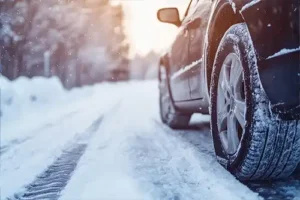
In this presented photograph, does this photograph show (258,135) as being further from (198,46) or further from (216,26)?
(198,46)

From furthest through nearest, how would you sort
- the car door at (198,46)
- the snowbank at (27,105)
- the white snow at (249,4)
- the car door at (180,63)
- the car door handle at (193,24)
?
1. the snowbank at (27,105)
2. the car door at (180,63)
3. the car door handle at (193,24)
4. the car door at (198,46)
5. the white snow at (249,4)

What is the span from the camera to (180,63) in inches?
169

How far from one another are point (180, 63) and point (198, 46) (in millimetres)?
1016

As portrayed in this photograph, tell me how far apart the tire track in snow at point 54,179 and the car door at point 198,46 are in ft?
4.17

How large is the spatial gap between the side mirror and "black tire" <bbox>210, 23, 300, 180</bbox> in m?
2.38

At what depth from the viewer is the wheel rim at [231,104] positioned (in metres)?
2.31

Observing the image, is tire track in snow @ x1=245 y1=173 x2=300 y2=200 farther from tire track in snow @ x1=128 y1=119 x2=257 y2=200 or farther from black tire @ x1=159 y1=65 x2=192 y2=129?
black tire @ x1=159 y1=65 x2=192 y2=129

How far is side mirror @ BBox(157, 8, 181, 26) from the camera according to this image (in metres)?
4.62

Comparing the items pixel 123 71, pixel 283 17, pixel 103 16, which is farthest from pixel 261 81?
pixel 123 71

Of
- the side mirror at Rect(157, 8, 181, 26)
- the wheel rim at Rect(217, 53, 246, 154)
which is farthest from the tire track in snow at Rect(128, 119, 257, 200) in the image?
the side mirror at Rect(157, 8, 181, 26)

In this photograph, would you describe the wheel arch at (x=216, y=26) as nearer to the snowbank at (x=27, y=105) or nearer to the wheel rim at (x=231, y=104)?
the wheel rim at (x=231, y=104)

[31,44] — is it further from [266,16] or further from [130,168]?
[266,16]

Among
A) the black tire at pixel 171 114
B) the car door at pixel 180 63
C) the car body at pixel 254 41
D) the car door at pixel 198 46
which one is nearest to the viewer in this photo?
the car body at pixel 254 41

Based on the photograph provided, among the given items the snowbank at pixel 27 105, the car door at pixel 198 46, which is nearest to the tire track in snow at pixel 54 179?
the car door at pixel 198 46
